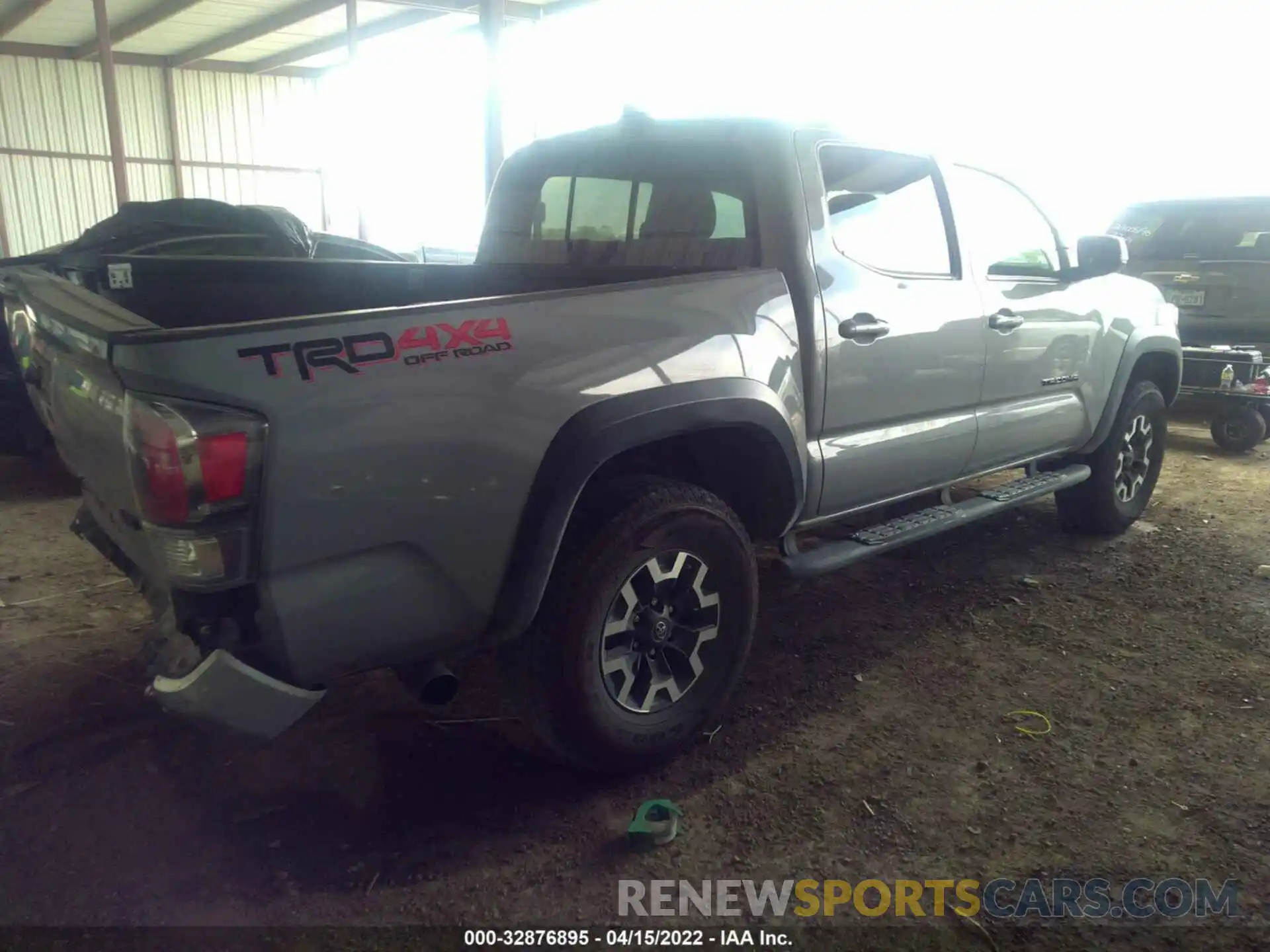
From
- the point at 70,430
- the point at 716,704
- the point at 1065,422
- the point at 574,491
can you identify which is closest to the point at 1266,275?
the point at 1065,422

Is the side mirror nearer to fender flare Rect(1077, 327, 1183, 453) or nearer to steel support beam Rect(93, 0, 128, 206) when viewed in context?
fender flare Rect(1077, 327, 1183, 453)

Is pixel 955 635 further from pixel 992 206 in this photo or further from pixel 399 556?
pixel 399 556

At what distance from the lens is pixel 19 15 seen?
52.2 ft

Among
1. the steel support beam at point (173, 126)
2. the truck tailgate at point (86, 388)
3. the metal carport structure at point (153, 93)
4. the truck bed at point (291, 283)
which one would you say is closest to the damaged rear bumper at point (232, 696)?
the truck tailgate at point (86, 388)

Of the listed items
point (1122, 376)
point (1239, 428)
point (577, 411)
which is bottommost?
point (1239, 428)

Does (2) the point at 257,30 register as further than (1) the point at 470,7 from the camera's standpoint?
Yes

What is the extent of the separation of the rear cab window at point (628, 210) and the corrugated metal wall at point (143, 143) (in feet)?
55.2

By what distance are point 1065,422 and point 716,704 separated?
236cm

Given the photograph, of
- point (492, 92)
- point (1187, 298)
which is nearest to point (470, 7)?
point (492, 92)

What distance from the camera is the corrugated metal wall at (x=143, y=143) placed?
63.0ft

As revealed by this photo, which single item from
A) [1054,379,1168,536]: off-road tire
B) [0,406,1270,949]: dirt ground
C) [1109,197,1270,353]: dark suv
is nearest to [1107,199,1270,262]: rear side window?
[1109,197,1270,353]: dark suv

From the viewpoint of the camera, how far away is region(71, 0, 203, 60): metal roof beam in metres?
15.2

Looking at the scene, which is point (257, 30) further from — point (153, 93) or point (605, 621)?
point (605, 621)

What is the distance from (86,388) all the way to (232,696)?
2.72 ft
